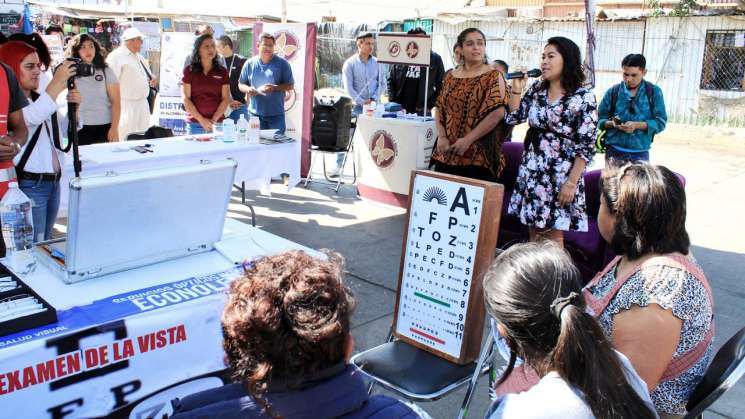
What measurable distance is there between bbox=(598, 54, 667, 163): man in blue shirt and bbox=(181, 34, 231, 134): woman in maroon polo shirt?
11.7ft

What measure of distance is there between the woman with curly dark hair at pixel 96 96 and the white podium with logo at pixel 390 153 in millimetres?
2411

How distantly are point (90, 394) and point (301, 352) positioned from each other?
1.06 metres

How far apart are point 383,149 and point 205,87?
185 cm

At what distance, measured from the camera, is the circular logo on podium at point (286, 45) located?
756cm

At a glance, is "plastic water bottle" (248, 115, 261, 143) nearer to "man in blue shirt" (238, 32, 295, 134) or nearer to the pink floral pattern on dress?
"man in blue shirt" (238, 32, 295, 134)

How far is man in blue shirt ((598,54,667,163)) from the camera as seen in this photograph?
5.29 meters

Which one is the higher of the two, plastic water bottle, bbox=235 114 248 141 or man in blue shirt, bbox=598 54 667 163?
man in blue shirt, bbox=598 54 667 163

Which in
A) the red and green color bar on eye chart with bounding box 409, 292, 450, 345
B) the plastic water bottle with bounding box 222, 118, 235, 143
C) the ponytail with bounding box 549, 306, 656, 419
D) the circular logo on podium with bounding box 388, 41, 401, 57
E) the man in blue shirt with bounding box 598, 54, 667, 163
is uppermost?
the circular logo on podium with bounding box 388, 41, 401, 57

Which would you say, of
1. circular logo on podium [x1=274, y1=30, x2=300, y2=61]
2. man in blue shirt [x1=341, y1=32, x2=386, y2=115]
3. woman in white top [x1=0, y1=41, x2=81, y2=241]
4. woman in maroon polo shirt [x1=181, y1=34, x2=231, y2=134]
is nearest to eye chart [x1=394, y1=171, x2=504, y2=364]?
woman in white top [x1=0, y1=41, x2=81, y2=241]

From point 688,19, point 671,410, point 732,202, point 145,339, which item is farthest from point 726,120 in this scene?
point 145,339

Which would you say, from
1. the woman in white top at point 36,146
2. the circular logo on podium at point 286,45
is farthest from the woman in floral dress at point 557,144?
the circular logo on podium at point 286,45

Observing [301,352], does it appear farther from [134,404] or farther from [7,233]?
[7,233]

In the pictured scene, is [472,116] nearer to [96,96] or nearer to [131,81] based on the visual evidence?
[96,96]

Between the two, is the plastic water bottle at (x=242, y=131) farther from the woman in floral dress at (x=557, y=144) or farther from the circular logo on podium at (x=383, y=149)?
the woman in floral dress at (x=557, y=144)
